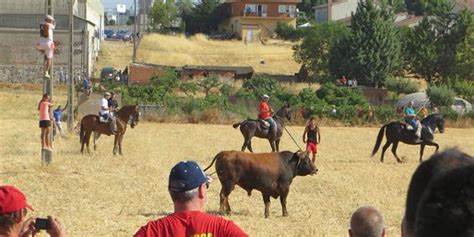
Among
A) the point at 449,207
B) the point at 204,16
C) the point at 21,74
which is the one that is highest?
the point at 204,16

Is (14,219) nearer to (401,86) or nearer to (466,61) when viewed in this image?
(401,86)

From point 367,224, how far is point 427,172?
111 inches

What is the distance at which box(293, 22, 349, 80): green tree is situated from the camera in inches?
2923

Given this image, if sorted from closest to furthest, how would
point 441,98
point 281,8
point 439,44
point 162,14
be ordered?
point 441,98 < point 439,44 < point 281,8 < point 162,14

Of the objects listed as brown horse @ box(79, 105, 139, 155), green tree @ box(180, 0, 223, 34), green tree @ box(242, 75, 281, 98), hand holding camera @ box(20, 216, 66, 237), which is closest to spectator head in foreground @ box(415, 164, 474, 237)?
hand holding camera @ box(20, 216, 66, 237)

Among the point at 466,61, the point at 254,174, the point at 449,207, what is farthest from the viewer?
the point at 466,61

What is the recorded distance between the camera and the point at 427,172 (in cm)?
255

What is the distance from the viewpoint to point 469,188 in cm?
233

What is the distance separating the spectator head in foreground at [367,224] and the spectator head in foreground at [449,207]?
9.78ft

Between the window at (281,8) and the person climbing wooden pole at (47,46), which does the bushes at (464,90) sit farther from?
the window at (281,8)

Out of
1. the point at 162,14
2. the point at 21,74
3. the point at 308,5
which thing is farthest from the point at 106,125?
the point at 308,5

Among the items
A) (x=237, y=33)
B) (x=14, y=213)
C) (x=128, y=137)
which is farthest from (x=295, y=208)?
(x=237, y=33)

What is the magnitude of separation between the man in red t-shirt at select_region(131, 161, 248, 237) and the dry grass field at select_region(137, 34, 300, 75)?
76.0 m

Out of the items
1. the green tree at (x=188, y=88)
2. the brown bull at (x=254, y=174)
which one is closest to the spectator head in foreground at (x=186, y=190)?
the brown bull at (x=254, y=174)
